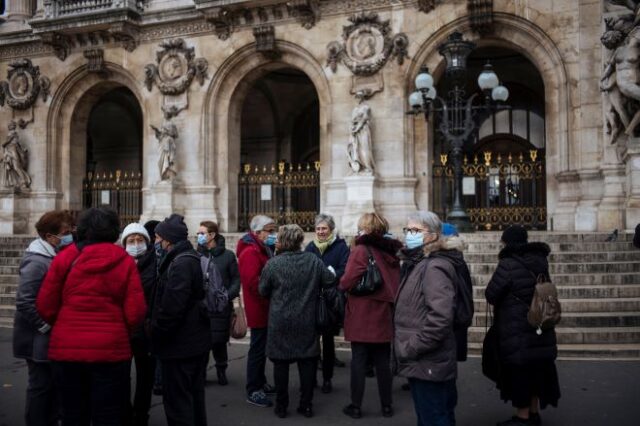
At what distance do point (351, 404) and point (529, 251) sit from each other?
2.19 metres

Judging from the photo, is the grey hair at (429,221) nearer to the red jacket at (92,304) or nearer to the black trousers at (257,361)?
the red jacket at (92,304)

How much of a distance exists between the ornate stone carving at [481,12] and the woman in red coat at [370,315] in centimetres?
1159

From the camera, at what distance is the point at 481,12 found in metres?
16.0

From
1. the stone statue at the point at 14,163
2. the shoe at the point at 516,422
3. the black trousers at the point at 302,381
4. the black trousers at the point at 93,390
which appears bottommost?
the shoe at the point at 516,422

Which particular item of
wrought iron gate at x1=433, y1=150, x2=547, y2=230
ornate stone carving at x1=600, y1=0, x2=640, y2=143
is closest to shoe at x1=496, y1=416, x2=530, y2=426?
ornate stone carving at x1=600, y1=0, x2=640, y2=143

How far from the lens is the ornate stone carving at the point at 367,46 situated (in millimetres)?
16578

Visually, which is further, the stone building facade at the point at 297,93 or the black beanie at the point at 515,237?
the stone building facade at the point at 297,93

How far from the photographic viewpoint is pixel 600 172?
48.6 ft

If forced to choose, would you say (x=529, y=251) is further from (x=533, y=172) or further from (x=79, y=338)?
(x=533, y=172)

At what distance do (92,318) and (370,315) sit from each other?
2644 mm

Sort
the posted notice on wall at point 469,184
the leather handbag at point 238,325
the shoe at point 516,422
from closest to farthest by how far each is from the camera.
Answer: the shoe at point 516,422, the leather handbag at point 238,325, the posted notice on wall at point 469,184

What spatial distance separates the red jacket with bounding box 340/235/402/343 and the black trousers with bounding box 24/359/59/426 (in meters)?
2.58

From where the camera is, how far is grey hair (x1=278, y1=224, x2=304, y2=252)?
6.06 m

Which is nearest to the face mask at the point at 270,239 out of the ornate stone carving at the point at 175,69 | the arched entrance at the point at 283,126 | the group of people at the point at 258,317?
the group of people at the point at 258,317
